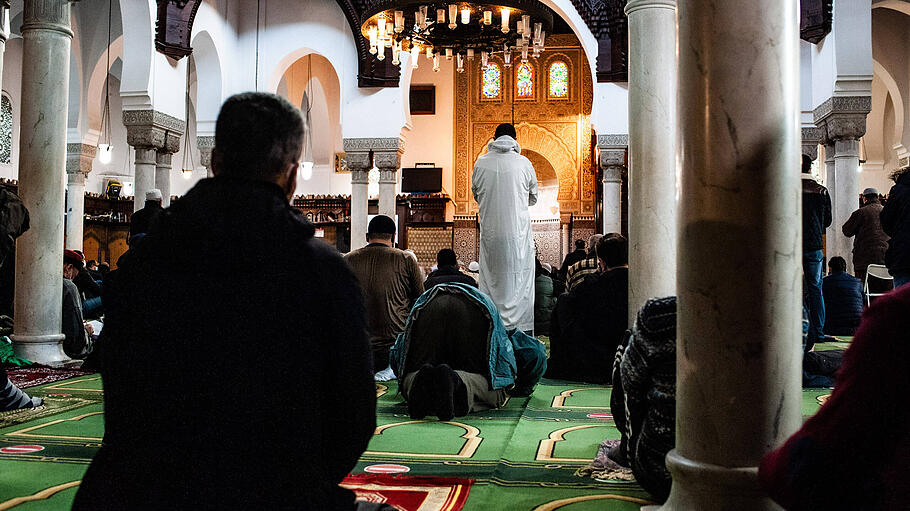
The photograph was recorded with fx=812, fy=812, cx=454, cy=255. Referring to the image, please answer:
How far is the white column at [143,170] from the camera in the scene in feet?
36.0

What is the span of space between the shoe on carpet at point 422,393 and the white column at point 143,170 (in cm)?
820

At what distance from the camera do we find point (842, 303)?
8078 mm

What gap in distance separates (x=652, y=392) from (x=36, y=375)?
4774 millimetres

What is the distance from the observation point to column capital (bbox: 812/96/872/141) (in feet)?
30.2

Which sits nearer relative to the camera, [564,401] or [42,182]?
[564,401]

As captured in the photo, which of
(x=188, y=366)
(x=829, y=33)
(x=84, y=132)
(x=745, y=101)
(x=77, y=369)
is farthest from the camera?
(x=84, y=132)

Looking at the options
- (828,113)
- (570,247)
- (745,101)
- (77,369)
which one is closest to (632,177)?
(745,101)

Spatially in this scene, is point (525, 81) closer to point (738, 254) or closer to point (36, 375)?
point (36, 375)

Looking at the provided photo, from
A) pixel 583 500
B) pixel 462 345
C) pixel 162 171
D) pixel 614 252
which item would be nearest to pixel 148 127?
pixel 162 171

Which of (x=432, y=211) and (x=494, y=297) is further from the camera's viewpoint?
(x=432, y=211)

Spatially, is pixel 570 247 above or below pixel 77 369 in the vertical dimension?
above

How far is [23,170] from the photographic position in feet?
20.2

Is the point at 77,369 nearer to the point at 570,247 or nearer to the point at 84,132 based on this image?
the point at 84,132

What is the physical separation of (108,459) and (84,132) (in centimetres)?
1355
